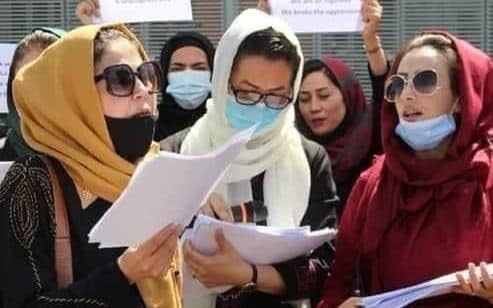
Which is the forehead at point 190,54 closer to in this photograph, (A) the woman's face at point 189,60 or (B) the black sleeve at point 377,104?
(A) the woman's face at point 189,60

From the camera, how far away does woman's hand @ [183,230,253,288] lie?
99.6 inches

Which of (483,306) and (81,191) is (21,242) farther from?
(483,306)

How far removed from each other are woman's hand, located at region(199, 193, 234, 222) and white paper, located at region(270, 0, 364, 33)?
1735mm

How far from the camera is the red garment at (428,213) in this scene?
2.57m

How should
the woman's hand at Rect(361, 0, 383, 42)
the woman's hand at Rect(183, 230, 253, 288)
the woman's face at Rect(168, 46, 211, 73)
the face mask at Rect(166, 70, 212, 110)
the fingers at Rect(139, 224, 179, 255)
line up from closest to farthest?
the fingers at Rect(139, 224, 179, 255), the woman's hand at Rect(183, 230, 253, 288), the woman's hand at Rect(361, 0, 383, 42), the face mask at Rect(166, 70, 212, 110), the woman's face at Rect(168, 46, 211, 73)

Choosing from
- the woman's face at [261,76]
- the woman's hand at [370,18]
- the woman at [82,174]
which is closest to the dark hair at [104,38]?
the woman at [82,174]

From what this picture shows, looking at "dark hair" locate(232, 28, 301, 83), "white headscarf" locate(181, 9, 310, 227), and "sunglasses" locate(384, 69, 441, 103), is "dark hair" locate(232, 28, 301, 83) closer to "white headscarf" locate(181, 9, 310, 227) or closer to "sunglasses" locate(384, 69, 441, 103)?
"white headscarf" locate(181, 9, 310, 227)

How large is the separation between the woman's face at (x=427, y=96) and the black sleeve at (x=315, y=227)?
0.28 meters

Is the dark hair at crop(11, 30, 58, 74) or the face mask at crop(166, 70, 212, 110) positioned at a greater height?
the dark hair at crop(11, 30, 58, 74)

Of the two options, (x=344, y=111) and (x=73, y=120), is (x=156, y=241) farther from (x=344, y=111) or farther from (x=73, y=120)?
(x=344, y=111)

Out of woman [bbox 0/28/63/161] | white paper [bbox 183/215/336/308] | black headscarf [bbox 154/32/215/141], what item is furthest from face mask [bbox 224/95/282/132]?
black headscarf [bbox 154/32/215/141]

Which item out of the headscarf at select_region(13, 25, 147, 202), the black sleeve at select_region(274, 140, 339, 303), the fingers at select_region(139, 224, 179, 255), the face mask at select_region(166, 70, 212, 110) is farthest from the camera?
the face mask at select_region(166, 70, 212, 110)

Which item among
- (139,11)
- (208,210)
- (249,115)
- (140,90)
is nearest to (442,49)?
(249,115)

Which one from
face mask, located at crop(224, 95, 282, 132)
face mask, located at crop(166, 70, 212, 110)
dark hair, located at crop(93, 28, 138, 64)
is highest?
dark hair, located at crop(93, 28, 138, 64)
